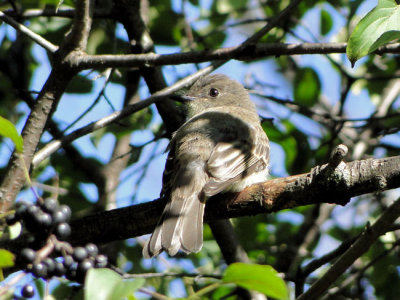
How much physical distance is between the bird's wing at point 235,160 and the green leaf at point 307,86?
4.28ft

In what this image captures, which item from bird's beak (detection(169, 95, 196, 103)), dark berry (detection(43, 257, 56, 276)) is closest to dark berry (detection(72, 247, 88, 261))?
dark berry (detection(43, 257, 56, 276))

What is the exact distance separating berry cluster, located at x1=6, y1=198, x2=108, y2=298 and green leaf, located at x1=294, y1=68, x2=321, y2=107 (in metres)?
4.07

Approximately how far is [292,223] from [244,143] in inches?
67.5

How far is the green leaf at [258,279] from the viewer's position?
6.48ft

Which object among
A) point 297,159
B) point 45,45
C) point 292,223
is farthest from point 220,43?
point 45,45

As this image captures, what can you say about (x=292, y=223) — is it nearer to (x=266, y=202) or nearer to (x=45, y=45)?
(x=266, y=202)

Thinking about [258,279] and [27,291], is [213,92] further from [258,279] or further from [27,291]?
[258,279]

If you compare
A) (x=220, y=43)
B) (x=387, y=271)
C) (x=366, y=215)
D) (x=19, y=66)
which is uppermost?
(x=220, y=43)

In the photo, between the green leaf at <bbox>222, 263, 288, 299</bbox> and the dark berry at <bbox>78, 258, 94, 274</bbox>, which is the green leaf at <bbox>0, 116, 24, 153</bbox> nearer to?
the dark berry at <bbox>78, 258, 94, 274</bbox>

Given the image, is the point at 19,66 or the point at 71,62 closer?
the point at 71,62

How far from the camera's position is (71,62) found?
3.86 meters

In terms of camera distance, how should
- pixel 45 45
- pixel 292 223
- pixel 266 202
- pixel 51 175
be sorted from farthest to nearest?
pixel 292 223 < pixel 51 175 < pixel 45 45 < pixel 266 202

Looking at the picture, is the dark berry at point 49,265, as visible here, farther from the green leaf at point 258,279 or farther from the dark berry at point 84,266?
the green leaf at point 258,279

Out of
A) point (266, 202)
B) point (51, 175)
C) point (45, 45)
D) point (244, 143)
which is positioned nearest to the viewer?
point (266, 202)
